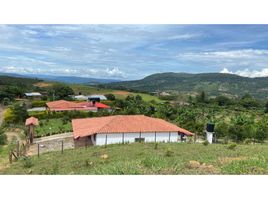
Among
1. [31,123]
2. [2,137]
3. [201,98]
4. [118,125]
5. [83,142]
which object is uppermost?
[201,98]

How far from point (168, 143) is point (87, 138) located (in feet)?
8.68

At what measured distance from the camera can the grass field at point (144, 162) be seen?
756 centimetres

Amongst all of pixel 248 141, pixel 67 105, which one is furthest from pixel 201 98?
pixel 67 105

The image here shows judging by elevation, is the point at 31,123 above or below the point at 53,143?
above

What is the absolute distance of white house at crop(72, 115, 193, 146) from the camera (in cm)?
1108

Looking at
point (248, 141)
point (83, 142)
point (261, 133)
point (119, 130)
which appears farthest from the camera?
point (261, 133)

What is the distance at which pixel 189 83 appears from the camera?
37.8 ft

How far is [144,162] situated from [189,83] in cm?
439

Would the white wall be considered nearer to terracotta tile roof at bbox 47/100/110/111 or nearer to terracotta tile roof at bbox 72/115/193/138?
terracotta tile roof at bbox 72/115/193/138

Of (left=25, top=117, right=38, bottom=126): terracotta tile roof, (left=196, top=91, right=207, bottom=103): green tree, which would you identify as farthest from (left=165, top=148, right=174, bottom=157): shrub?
(left=196, top=91, right=207, bottom=103): green tree

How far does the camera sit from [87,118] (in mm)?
11391

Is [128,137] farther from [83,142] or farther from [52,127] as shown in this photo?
[52,127]
